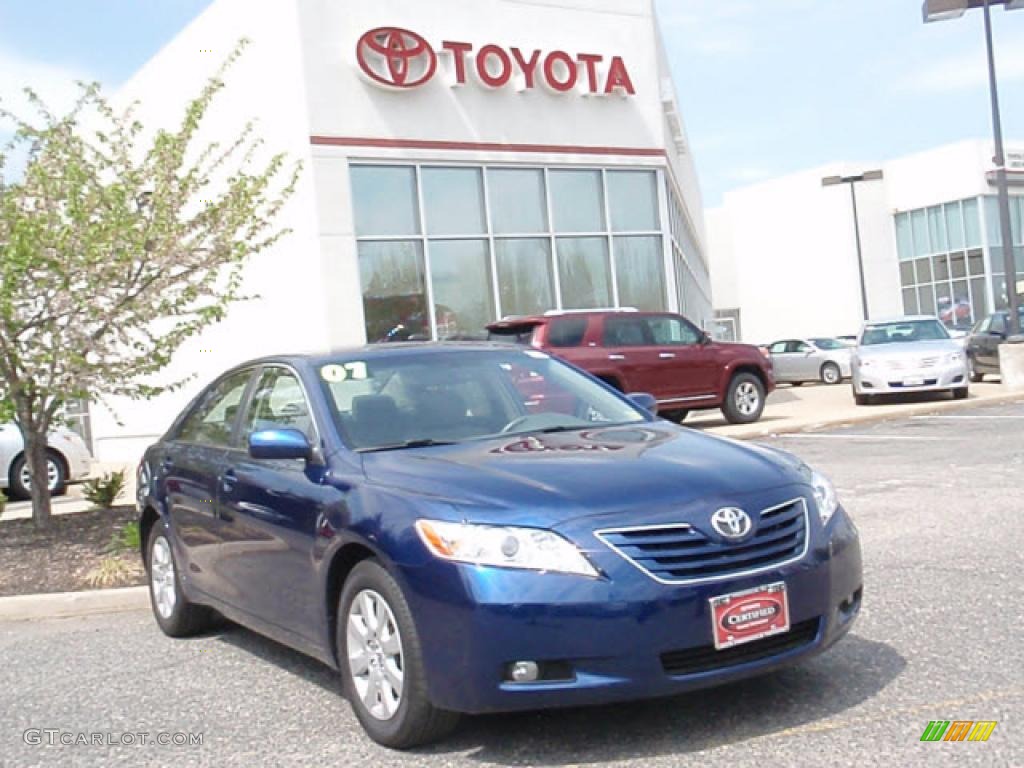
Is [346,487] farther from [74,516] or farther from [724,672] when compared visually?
[74,516]

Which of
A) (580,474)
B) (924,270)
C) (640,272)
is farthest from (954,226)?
(580,474)

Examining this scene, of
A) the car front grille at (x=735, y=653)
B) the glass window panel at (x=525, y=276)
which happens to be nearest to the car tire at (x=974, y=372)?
the glass window panel at (x=525, y=276)

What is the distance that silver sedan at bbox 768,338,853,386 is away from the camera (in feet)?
105

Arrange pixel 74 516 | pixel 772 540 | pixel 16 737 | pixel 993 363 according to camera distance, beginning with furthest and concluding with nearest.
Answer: pixel 993 363 → pixel 74 516 → pixel 16 737 → pixel 772 540

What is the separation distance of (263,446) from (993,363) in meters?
20.4

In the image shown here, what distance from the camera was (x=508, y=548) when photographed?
4.11m

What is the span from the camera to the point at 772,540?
4.34 m

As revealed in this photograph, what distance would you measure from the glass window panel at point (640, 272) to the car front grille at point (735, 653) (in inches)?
638

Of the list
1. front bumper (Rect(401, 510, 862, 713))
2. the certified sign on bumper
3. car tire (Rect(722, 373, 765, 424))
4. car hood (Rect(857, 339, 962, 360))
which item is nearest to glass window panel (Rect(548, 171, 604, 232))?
car tire (Rect(722, 373, 765, 424))

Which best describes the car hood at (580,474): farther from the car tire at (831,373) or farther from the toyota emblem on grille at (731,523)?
the car tire at (831,373)

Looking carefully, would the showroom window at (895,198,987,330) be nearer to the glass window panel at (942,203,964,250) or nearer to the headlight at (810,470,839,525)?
the glass window panel at (942,203,964,250)

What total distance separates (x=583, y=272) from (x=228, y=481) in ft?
48.2

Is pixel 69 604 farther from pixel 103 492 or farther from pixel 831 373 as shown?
pixel 831 373

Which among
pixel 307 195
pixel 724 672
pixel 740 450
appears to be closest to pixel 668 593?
pixel 724 672
